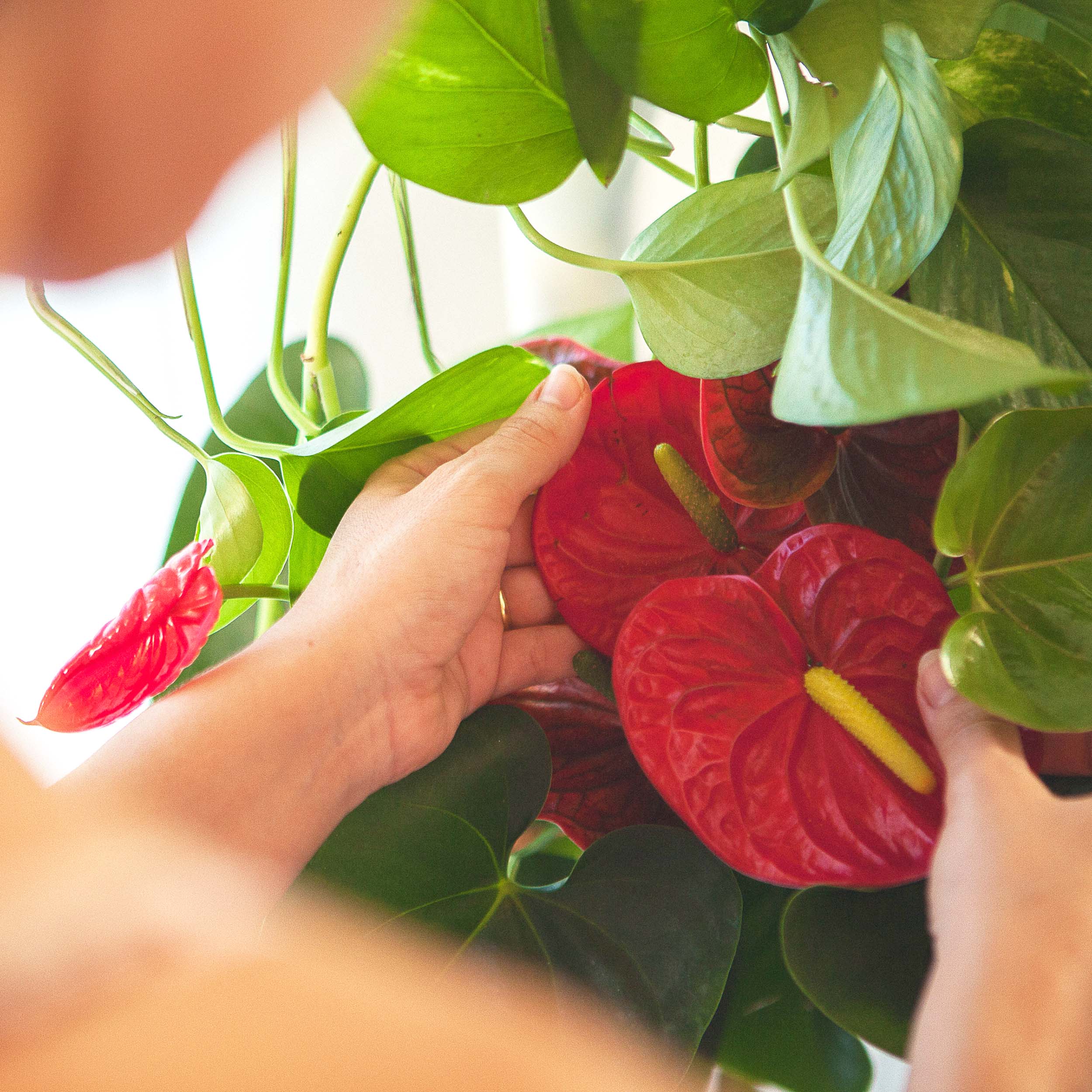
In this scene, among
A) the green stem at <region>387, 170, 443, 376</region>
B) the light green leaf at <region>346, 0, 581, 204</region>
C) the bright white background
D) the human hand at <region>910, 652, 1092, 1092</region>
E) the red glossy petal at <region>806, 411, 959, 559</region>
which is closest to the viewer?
the human hand at <region>910, 652, 1092, 1092</region>

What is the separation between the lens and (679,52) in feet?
1.28

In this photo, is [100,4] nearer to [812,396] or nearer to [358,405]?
[812,396]

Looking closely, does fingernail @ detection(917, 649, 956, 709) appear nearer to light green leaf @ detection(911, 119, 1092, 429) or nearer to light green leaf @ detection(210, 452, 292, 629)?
light green leaf @ detection(911, 119, 1092, 429)

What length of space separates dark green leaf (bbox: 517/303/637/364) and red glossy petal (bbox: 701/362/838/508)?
1.05ft

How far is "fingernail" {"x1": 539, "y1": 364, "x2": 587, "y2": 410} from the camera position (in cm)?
56

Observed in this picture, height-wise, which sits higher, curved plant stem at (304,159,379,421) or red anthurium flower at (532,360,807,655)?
curved plant stem at (304,159,379,421)

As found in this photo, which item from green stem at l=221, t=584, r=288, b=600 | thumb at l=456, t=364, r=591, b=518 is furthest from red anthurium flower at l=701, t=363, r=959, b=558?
green stem at l=221, t=584, r=288, b=600

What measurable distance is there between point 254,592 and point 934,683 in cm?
43

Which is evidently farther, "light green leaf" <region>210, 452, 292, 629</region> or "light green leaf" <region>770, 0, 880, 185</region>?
"light green leaf" <region>210, 452, 292, 629</region>

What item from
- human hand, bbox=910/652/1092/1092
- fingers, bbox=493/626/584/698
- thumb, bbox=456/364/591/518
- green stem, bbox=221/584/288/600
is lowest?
fingers, bbox=493/626/584/698

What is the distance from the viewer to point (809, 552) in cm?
48

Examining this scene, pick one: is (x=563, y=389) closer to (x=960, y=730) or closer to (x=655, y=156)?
(x=655, y=156)

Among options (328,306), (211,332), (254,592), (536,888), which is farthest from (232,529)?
(211,332)

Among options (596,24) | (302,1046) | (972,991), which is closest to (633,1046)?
(972,991)
